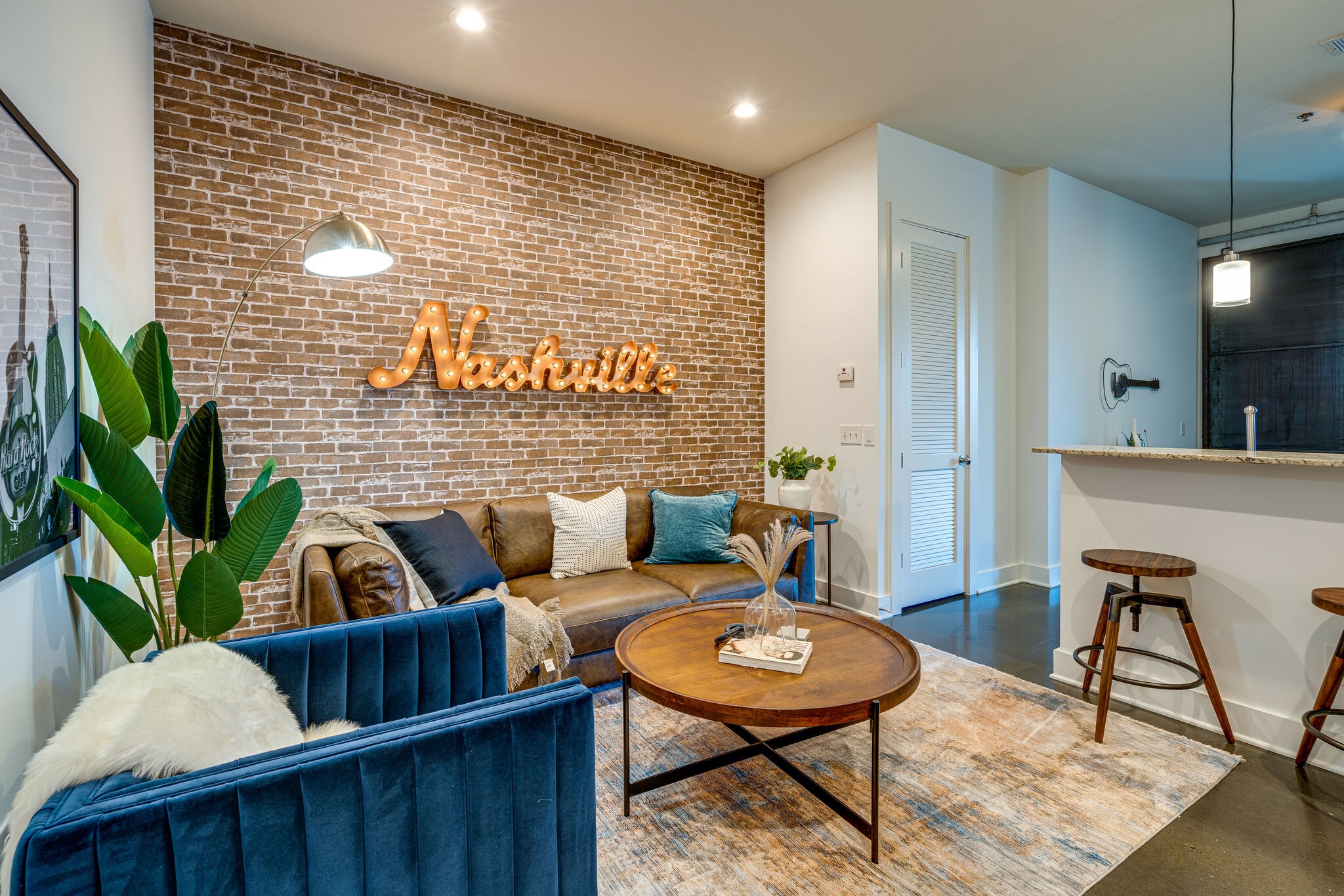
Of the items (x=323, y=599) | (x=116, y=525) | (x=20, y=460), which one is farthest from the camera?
(x=323, y=599)

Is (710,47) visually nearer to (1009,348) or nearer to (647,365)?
(647,365)

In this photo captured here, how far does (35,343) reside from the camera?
1.39 m

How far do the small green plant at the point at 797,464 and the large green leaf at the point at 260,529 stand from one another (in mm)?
2948

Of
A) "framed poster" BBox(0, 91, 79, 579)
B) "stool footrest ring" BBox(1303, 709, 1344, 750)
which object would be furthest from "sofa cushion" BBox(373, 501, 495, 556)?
"stool footrest ring" BBox(1303, 709, 1344, 750)

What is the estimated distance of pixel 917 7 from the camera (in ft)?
9.29

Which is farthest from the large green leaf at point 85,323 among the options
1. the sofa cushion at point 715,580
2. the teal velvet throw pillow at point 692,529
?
the teal velvet throw pillow at point 692,529

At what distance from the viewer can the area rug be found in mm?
1744

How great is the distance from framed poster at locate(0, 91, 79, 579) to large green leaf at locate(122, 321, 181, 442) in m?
0.23

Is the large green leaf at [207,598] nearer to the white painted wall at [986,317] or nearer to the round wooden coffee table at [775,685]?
the round wooden coffee table at [775,685]

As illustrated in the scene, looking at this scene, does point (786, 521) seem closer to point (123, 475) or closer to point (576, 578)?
point (576, 578)

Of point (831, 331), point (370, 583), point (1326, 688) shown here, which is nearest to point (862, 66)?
point (831, 331)

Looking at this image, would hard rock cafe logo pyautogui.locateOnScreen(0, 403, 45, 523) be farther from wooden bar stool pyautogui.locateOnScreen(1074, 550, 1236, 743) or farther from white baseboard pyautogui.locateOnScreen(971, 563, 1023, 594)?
white baseboard pyautogui.locateOnScreen(971, 563, 1023, 594)

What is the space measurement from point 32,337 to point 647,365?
3068 millimetres

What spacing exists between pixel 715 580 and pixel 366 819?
2505 mm
